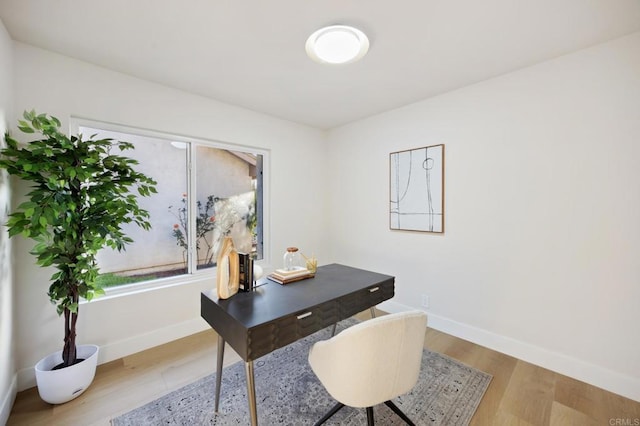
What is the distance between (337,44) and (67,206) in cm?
203

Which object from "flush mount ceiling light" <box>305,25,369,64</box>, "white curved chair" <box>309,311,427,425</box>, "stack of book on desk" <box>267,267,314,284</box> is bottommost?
"white curved chair" <box>309,311,427,425</box>

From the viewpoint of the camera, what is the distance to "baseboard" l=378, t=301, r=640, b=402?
1.77 meters

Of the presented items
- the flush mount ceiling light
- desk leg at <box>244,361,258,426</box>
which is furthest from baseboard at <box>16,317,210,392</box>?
the flush mount ceiling light

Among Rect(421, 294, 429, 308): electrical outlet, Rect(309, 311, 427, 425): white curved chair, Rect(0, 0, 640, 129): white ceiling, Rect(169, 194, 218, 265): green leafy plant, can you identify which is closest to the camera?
Rect(309, 311, 427, 425): white curved chair

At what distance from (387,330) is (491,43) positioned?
6.83 feet

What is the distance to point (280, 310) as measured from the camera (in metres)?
1.39

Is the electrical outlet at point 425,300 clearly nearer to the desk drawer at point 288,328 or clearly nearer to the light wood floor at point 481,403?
the light wood floor at point 481,403

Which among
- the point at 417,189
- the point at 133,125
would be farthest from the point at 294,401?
the point at 133,125

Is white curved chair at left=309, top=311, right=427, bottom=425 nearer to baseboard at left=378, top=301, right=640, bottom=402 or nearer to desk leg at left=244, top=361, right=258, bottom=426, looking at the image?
desk leg at left=244, top=361, right=258, bottom=426

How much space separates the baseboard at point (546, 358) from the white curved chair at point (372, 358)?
5.17 ft

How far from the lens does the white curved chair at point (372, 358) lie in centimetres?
114

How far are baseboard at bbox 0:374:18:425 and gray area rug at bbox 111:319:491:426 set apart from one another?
0.63 meters

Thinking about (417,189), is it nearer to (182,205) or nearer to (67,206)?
(182,205)

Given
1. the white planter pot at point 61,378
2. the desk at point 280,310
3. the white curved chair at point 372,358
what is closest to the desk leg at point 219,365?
the desk at point 280,310
